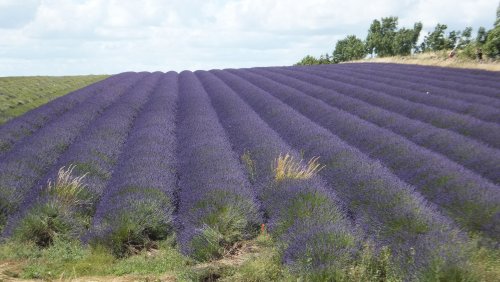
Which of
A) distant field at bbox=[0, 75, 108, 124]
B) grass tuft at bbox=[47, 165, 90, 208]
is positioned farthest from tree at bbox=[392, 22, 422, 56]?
grass tuft at bbox=[47, 165, 90, 208]

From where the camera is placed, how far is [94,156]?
7762 mm

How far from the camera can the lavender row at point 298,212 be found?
4004 millimetres

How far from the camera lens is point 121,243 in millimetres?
4961

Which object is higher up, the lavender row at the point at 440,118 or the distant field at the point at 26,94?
the distant field at the point at 26,94

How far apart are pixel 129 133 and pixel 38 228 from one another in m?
5.50

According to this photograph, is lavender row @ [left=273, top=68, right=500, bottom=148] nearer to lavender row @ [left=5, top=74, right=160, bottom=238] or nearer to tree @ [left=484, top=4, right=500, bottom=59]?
lavender row @ [left=5, top=74, right=160, bottom=238]

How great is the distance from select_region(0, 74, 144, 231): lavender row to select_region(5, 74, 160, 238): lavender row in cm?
14

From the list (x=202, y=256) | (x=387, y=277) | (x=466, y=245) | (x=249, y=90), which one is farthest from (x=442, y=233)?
(x=249, y=90)

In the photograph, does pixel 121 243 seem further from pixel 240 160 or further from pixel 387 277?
pixel 240 160

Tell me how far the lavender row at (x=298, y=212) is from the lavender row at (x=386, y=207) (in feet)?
0.87

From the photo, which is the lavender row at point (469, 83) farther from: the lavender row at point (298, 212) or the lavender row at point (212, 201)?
the lavender row at point (212, 201)

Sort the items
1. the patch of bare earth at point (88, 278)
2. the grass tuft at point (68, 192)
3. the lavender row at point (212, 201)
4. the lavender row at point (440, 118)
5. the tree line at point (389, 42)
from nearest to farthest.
A: the patch of bare earth at point (88, 278), the lavender row at point (212, 201), the grass tuft at point (68, 192), the lavender row at point (440, 118), the tree line at point (389, 42)

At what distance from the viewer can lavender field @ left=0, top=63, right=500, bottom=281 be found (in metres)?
4.39

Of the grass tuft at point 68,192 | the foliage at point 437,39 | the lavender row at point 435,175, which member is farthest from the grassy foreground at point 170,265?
the foliage at point 437,39
